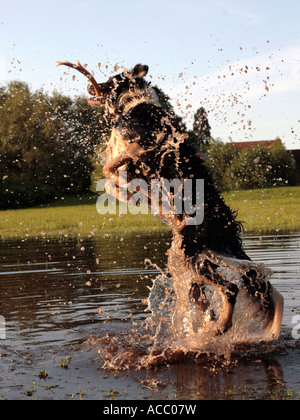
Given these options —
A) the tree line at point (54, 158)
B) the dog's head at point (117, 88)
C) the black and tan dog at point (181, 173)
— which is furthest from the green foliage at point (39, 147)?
the dog's head at point (117, 88)

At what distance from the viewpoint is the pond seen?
6070mm

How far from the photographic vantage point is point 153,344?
7980mm

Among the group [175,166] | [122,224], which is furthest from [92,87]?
[122,224]

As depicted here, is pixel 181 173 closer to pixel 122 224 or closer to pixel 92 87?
pixel 92 87

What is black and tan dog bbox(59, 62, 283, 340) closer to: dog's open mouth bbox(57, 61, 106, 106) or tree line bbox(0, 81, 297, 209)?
dog's open mouth bbox(57, 61, 106, 106)

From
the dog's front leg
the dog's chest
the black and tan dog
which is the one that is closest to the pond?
the black and tan dog

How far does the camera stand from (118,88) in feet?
23.4

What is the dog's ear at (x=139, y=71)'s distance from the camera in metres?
7.15

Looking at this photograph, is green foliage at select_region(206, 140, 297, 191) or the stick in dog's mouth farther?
green foliage at select_region(206, 140, 297, 191)

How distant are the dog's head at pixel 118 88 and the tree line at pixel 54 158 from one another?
39750 millimetres

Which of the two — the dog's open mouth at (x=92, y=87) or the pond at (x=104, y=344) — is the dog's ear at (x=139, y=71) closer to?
the dog's open mouth at (x=92, y=87)

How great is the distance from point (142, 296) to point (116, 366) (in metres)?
4.17

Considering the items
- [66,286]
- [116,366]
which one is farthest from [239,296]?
[66,286]
